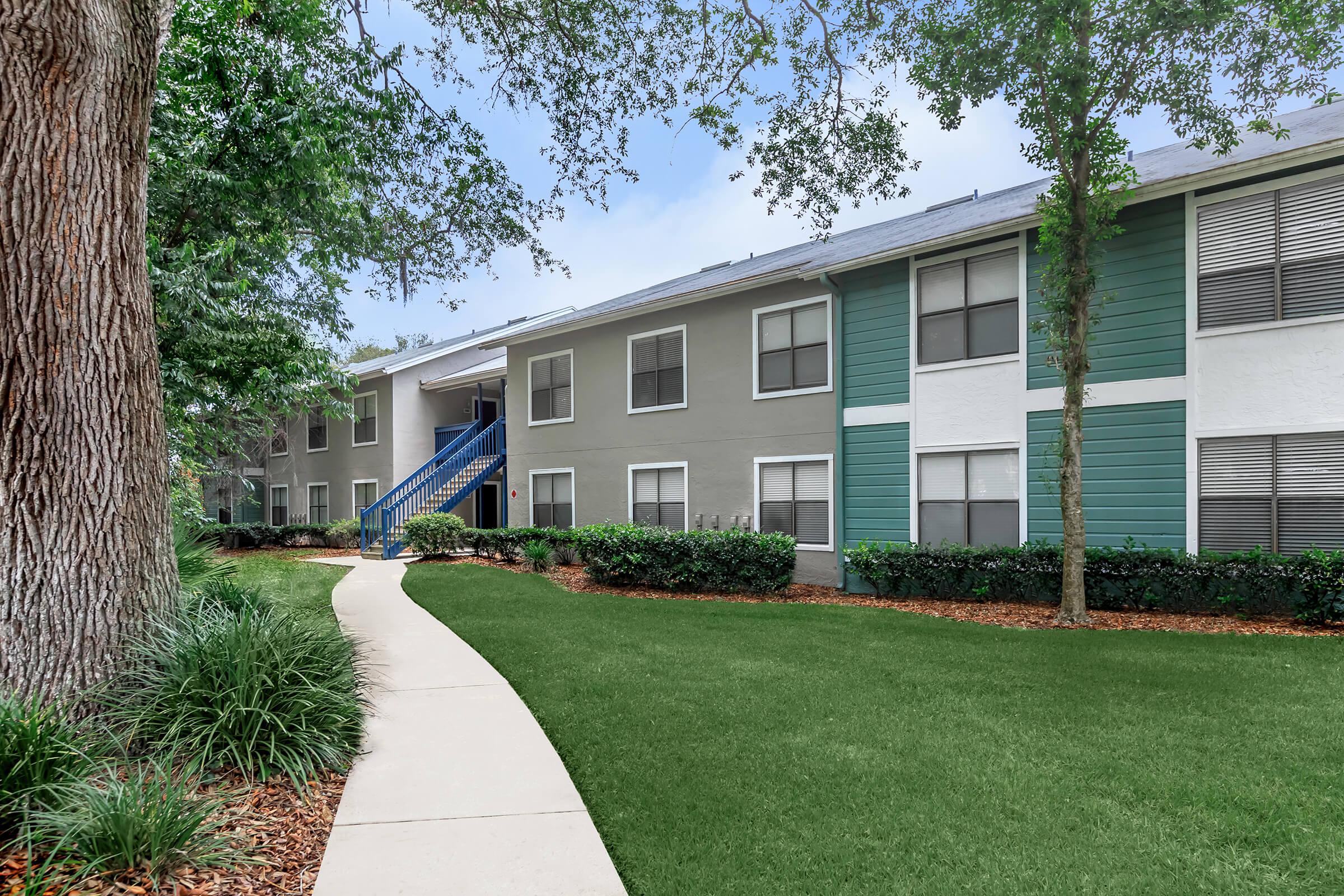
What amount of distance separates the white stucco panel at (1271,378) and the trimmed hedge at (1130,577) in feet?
5.31

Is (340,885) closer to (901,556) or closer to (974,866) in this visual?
(974,866)

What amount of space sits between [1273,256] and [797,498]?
284 inches

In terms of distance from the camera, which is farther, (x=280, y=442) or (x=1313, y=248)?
(x=280, y=442)

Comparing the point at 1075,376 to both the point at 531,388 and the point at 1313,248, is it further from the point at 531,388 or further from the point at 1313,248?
the point at 531,388

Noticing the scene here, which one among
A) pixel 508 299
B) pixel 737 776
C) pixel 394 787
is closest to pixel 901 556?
pixel 737 776

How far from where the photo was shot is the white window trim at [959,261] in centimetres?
1142

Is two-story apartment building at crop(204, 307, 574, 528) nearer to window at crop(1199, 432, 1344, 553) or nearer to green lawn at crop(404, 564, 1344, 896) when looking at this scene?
green lawn at crop(404, 564, 1344, 896)

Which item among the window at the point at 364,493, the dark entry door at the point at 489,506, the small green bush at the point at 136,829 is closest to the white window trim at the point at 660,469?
the dark entry door at the point at 489,506

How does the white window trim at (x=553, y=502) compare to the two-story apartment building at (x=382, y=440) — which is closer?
the white window trim at (x=553, y=502)

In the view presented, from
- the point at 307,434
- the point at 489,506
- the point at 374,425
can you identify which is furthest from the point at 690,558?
the point at 307,434

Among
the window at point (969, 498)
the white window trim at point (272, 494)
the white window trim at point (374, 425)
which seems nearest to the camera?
the window at point (969, 498)

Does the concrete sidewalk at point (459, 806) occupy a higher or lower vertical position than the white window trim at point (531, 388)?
lower

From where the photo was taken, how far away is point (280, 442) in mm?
27344

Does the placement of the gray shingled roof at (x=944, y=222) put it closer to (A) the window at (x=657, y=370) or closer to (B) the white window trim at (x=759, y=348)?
(B) the white window trim at (x=759, y=348)
